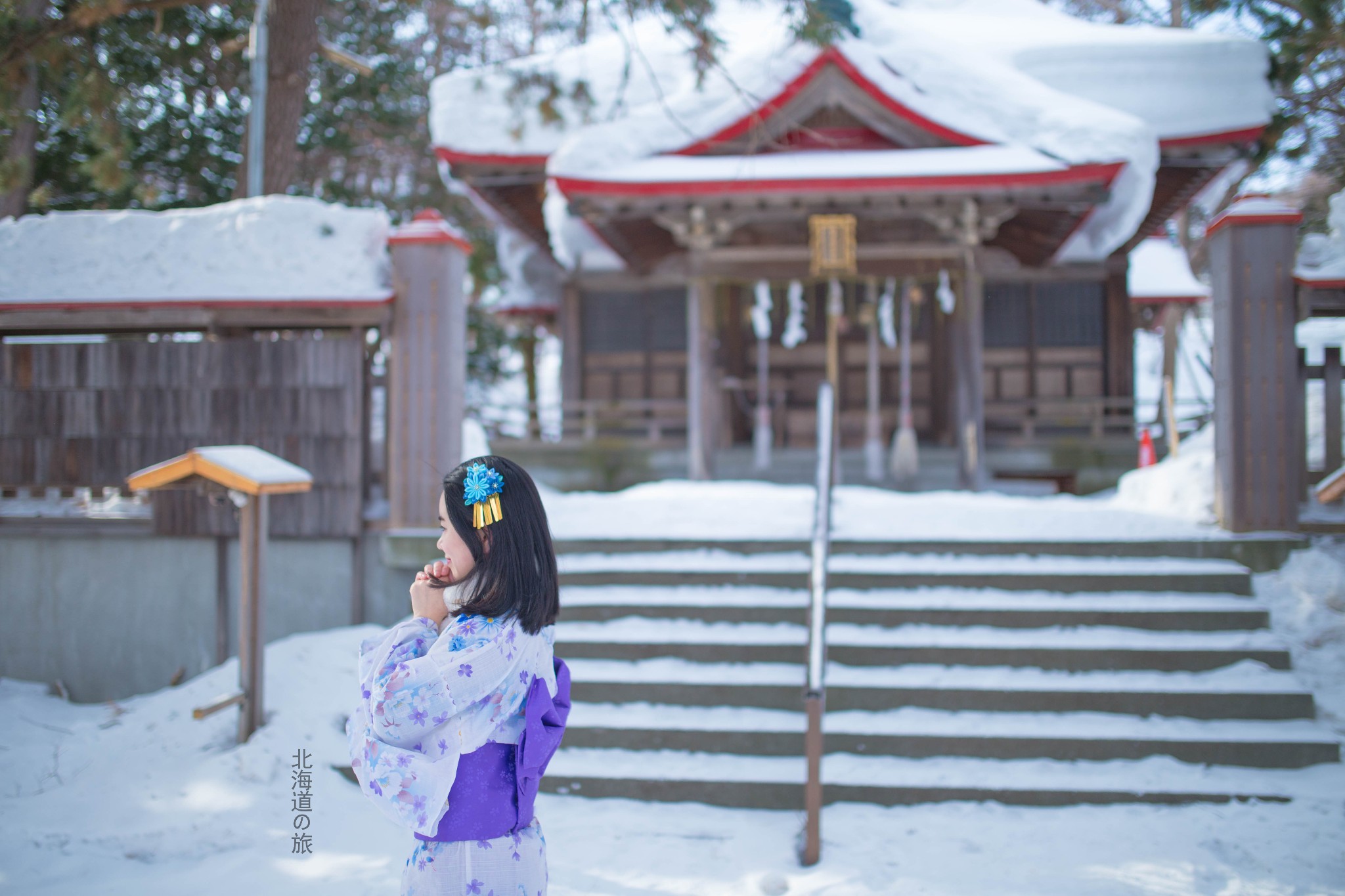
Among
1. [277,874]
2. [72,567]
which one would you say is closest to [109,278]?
[72,567]

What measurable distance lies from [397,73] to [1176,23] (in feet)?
46.0

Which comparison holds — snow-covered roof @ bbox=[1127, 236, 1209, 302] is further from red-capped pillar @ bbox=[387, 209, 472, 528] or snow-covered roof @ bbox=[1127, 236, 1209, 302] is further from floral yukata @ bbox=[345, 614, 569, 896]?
floral yukata @ bbox=[345, 614, 569, 896]

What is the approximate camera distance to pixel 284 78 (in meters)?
10.1

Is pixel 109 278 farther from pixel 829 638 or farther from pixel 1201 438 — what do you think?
pixel 1201 438

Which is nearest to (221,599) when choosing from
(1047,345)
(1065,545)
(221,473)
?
(221,473)

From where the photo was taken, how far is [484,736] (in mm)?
2072

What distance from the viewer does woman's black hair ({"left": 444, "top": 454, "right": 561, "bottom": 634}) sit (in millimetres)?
2070

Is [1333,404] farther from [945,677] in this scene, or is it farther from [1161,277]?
[1161,277]

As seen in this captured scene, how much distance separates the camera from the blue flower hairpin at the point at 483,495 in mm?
2076

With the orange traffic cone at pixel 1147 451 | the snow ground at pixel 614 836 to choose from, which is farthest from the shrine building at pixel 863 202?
the snow ground at pixel 614 836

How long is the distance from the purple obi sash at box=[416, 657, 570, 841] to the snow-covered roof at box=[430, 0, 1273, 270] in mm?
5843

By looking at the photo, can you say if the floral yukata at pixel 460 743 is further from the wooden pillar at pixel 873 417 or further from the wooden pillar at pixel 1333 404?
the wooden pillar at pixel 873 417

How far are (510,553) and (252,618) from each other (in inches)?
146

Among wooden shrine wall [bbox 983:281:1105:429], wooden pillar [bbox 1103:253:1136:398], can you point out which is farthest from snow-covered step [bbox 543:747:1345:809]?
wooden pillar [bbox 1103:253:1136:398]
